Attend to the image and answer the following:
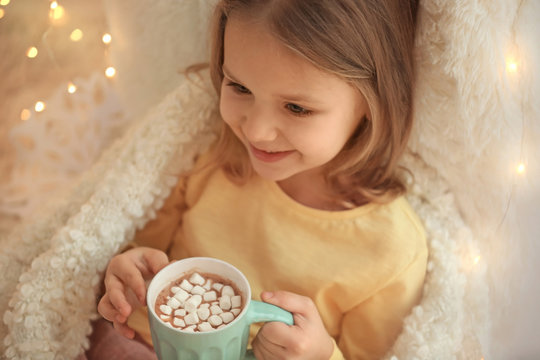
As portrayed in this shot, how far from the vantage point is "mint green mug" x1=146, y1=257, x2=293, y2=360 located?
616 millimetres

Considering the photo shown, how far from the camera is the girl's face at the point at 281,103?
727mm

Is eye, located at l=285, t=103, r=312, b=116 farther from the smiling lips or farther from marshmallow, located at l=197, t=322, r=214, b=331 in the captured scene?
marshmallow, located at l=197, t=322, r=214, b=331

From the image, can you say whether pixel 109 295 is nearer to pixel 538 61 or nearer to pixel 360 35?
pixel 360 35

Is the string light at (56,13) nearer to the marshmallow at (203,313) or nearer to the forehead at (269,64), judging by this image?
the forehead at (269,64)

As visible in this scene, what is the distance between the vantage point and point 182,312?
2.13 ft

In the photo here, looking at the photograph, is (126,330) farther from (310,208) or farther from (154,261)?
(310,208)

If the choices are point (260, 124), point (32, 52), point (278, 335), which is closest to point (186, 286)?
point (278, 335)

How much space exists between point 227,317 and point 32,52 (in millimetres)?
742

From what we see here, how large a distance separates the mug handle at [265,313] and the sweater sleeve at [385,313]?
0.23m

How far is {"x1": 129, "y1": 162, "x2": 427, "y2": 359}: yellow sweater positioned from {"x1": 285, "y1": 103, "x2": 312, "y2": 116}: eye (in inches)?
8.9

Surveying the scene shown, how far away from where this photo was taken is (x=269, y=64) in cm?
72

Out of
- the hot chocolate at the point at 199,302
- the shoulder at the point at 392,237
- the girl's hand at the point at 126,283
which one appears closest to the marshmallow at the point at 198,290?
the hot chocolate at the point at 199,302

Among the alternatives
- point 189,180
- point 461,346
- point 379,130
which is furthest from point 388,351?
point 189,180

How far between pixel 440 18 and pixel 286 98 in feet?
0.83
